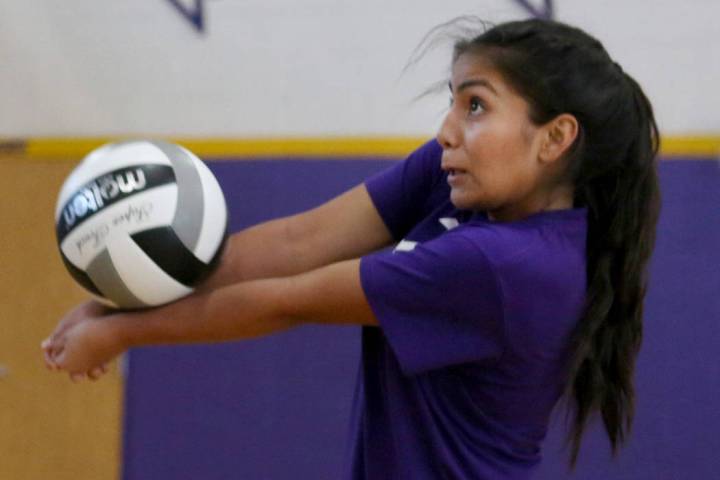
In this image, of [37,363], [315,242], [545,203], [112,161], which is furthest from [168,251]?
[37,363]

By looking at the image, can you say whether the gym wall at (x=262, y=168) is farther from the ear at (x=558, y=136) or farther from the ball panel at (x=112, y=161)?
the ear at (x=558, y=136)

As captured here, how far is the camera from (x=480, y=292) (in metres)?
1.30

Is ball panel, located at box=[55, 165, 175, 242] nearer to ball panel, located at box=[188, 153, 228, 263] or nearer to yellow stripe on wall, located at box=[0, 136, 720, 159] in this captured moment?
ball panel, located at box=[188, 153, 228, 263]

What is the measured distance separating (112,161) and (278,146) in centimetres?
119

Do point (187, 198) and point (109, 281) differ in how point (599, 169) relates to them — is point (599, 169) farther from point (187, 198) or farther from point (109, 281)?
point (109, 281)

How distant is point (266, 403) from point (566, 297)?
1414mm

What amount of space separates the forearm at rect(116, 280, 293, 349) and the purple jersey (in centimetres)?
14

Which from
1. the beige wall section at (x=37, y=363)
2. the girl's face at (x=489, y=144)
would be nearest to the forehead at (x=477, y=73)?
the girl's face at (x=489, y=144)

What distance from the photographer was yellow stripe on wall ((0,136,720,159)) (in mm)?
2600

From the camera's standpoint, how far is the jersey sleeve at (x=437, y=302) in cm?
130

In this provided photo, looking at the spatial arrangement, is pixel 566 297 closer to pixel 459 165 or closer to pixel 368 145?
pixel 459 165

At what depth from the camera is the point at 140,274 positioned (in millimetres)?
1401

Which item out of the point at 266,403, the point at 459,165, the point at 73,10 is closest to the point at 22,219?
the point at 73,10

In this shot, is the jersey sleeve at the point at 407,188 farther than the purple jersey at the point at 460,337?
Yes
